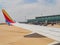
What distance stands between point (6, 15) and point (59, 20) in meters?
67.0

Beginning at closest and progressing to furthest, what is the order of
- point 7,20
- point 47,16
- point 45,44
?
point 45,44 → point 7,20 → point 47,16

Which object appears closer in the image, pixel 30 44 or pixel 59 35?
pixel 59 35

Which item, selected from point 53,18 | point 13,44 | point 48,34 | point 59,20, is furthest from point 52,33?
point 53,18

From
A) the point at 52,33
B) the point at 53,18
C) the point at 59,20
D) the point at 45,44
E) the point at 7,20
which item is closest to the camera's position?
the point at 52,33

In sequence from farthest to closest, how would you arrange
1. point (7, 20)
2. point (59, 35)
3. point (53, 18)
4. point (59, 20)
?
point (53, 18) → point (59, 20) → point (7, 20) → point (59, 35)

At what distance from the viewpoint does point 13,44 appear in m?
13.7

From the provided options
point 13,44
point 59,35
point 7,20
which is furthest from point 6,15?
point 59,35

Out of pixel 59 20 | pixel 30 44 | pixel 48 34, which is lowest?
pixel 59 20

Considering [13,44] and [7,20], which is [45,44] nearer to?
[13,44]

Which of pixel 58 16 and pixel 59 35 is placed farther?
pixel 58 16

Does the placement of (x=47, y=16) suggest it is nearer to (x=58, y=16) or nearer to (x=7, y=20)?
(x=58, y=16)

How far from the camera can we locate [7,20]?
15.9m

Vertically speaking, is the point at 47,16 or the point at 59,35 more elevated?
the point at 59,35

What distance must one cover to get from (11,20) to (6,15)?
0.66 metres
